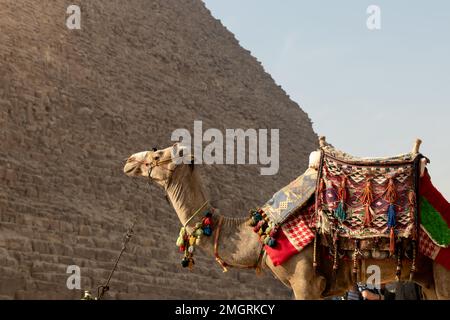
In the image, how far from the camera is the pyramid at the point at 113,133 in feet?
62.2

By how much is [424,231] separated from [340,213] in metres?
0.50

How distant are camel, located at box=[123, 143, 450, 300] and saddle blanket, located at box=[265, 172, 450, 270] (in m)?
0.05

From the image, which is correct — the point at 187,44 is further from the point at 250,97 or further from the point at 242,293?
the point at 242,293

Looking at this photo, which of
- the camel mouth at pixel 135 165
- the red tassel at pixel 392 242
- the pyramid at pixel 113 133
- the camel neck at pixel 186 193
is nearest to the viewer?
the red tassel at pixel 392 242

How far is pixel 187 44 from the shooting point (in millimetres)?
38719

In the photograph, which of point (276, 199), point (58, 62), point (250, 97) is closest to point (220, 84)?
point (250, 97)

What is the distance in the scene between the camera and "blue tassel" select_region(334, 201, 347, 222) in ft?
18.8

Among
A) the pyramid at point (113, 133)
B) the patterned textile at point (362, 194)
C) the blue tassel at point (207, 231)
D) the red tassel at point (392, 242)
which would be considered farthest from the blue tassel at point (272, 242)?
the pyramid at point (113, 133)

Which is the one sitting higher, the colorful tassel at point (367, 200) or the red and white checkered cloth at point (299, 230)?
the colorful tassel at point (367, 200)

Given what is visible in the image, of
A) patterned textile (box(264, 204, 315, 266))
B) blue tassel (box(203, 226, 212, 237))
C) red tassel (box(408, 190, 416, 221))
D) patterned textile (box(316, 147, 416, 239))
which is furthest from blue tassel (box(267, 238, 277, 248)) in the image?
red tassel (box(408, 190, 416, 221))

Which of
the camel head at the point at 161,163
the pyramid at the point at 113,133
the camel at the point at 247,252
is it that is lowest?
the camel at the point at 247,252

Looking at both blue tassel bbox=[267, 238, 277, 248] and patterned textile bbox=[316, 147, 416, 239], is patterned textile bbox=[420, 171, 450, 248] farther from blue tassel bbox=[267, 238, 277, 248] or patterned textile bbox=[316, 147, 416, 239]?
blue tassel bbox=[267, 238, 277, 248]

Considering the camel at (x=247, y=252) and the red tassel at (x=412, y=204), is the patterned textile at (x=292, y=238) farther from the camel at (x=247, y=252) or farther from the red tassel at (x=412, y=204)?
the red tassel at (x=412, y=204)

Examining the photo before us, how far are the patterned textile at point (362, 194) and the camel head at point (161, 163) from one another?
0.89 m
